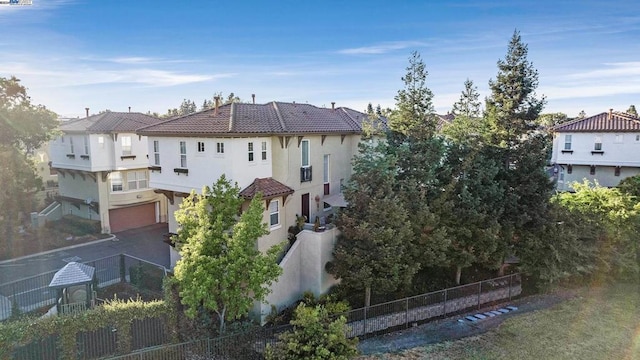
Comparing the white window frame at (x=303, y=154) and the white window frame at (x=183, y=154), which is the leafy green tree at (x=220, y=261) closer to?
the white window frame at (x=183, y=154)

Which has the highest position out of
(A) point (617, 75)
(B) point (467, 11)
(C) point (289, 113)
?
(B) point (467, 11)

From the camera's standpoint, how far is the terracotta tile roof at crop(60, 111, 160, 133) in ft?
100

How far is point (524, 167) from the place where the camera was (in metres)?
23.5

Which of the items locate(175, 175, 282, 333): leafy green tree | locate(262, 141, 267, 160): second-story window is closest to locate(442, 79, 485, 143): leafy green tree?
locate(262, 141, 267, 160): second-story window

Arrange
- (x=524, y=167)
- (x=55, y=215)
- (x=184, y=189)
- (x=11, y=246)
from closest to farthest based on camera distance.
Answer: (x=184, y=189) → (x=524, y=167) → (x=11, y=246) → (x=55, y=215)

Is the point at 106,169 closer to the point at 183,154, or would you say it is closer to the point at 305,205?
the point at 183,154

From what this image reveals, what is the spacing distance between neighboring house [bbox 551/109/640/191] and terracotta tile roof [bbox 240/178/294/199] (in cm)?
3171

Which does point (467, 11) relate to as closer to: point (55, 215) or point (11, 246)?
point (11, 246)

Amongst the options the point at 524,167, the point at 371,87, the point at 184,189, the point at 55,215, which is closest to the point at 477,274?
the point at 524,167

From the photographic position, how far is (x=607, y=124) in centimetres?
3822

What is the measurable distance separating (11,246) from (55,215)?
23.3 feet

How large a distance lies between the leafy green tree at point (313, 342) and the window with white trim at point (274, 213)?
266 inches

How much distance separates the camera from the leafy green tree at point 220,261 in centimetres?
1474

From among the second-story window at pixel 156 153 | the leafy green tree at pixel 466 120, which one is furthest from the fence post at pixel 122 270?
the leafy green tree at pixel 466 120
